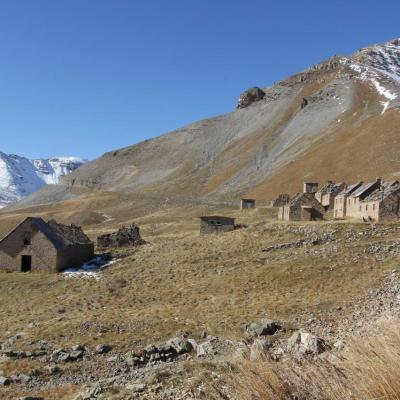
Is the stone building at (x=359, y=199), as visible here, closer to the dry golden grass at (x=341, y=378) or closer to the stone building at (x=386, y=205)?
the stone building at (x=386, y=205)

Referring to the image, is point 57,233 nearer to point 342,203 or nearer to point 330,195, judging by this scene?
point 342,203

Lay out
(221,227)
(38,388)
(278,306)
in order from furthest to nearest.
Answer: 1. (221,227)
2. (278,306)
3. (38,388)

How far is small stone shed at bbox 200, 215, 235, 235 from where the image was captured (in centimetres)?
5938

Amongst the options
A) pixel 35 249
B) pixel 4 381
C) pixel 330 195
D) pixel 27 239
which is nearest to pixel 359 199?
pixel 330 195

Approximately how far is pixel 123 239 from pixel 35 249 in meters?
11.5

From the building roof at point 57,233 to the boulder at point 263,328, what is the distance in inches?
1064

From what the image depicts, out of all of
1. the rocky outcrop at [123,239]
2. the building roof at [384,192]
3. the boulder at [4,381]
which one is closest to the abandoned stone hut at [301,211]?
the building roof at [384,192]

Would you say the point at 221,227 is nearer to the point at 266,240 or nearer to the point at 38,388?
the point at 266,240

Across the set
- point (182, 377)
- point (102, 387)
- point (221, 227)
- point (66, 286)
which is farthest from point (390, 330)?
point (221, 227)

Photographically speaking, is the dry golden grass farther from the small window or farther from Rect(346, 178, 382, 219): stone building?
Rect(346, 178, 382, 219): stone building

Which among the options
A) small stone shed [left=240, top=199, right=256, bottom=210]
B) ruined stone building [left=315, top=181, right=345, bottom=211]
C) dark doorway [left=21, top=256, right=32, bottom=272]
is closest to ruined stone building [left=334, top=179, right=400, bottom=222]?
ruined stone building [left=315, top=181, right=345, bottom=211]

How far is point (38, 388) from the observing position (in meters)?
20.8

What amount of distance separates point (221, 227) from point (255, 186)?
89.2 metres

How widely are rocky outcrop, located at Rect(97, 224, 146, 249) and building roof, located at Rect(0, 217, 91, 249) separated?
4124 millimetres
